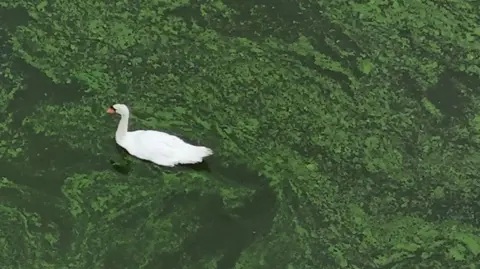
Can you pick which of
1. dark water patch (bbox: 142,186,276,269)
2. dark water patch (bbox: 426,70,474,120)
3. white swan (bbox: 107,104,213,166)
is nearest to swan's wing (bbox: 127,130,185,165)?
white swan (bbox: 107,104,213,166)

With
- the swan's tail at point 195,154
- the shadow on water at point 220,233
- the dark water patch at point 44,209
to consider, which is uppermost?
the swan's tail at point 195,154

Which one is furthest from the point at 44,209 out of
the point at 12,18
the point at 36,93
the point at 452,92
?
the point at 452,92

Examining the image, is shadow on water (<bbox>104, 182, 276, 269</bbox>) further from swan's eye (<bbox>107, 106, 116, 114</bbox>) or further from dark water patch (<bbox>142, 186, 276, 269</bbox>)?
swan's eye (<bbox>107, 106, 116, 114</bbox>)

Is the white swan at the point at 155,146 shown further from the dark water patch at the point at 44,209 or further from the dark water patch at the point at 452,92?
the dark water patch at the point at 452,92

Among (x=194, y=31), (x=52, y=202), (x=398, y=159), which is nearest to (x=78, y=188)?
(x=52, y=202)

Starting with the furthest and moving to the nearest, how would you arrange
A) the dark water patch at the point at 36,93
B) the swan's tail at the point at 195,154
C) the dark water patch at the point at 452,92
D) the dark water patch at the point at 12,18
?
1. the dark water patch at the point at 12,18
2. the dark water patch at the point at 452,92
3. the dark water patch at the point at 36,93
4. the swan's tail at the point at 195,154

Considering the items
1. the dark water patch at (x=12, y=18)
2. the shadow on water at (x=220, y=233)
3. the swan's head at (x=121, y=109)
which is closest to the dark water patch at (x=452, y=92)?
the shadow on water at (x=220, y=233)

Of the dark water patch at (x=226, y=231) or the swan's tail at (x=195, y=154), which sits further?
the swan's tail at (x=195, y=154)

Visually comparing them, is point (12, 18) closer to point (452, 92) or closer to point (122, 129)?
point (122, 129)
